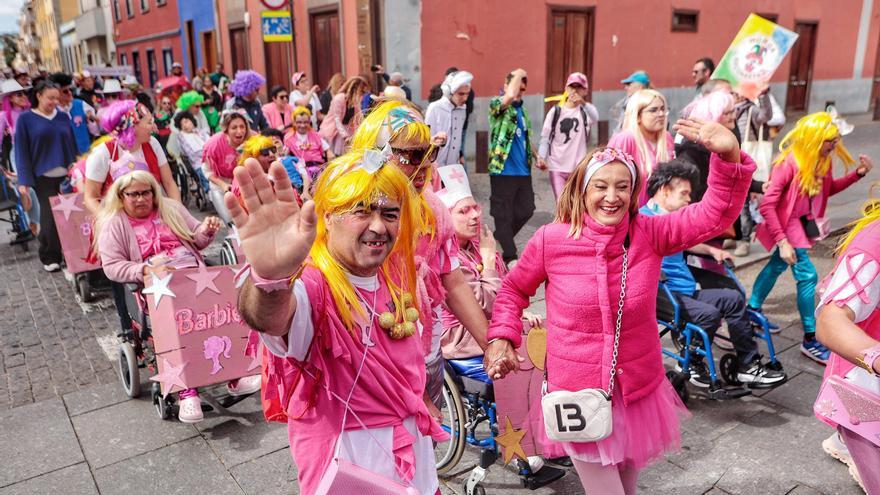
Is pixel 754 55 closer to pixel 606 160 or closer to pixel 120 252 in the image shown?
pixel 606 160

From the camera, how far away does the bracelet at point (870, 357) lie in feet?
6.60

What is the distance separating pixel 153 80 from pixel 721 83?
25.9 metres

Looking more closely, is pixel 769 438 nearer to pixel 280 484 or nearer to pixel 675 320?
pixel 675 320

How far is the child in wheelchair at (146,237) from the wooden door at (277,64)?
13.0m

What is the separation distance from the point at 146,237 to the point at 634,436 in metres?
3.35

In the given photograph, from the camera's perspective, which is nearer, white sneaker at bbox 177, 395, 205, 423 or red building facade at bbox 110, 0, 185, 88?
white sneaker at bbox 177, 395, 205, 423

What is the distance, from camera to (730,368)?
4.18m

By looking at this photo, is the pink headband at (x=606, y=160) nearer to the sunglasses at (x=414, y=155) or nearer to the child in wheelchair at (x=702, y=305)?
the sunglasses at (x=414, y=155)

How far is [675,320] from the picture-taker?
4039mm

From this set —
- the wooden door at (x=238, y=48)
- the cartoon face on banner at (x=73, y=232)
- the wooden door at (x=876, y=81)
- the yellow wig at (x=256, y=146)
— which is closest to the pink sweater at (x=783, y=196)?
the yellow wig at (x=256, y=146)

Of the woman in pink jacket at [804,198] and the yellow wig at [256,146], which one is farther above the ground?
the yellow wig at [256,146]

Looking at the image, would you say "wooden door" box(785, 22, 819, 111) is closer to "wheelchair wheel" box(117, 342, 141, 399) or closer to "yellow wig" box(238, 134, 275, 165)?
"yellow wig" box(238, 134, 275, 165)

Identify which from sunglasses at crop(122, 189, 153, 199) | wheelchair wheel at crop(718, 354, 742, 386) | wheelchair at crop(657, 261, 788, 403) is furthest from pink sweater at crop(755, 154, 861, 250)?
sunglasses at crop(122, 189, 153, 199)

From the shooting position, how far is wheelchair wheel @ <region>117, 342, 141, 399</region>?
4336 millimetres
